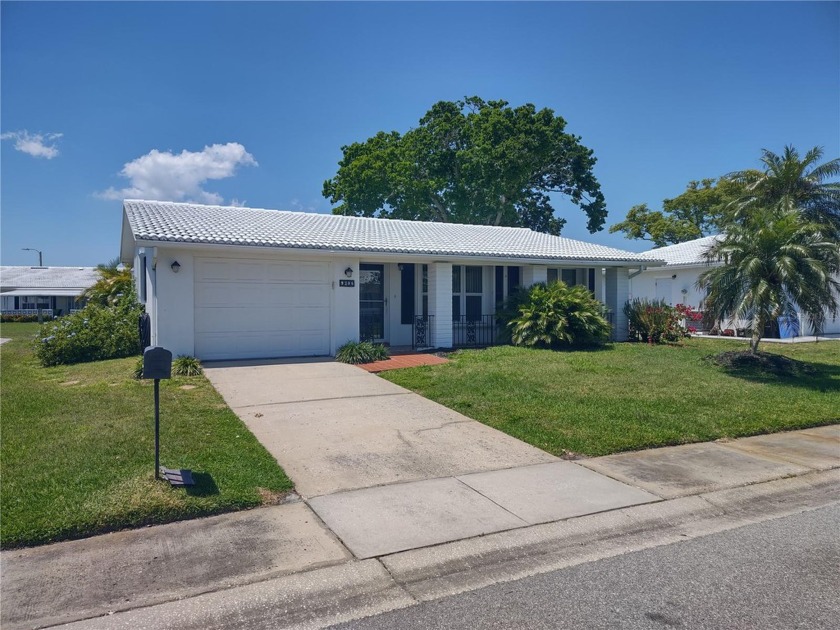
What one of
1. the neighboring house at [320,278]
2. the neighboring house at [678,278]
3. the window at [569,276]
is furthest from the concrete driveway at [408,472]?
the neighboring house at [678,278]

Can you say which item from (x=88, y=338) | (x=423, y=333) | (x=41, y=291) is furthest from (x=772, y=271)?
(x=41, y=291)

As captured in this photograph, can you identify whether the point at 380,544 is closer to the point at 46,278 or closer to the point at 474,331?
the point at 474,331

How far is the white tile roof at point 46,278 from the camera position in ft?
146

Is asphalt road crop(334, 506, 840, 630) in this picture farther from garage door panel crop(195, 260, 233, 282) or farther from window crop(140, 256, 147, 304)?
window crop(140, 256, 147, 304)

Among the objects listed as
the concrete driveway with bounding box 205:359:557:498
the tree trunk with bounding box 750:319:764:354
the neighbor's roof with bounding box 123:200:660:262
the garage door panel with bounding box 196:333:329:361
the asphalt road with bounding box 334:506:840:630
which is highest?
the neighbor's roof with bounding box 123:200:660:262

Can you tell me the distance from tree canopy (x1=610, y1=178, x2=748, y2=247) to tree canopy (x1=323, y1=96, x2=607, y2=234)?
7.31 m

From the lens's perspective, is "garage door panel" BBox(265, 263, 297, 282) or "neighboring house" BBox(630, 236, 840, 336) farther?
"neighboring house" BBox(630, 236, 840, 336)

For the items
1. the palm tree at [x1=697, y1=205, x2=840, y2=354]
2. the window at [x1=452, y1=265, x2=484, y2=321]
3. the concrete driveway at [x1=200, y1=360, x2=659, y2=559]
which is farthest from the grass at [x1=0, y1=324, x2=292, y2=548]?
the palm tree at [x1=697, y1=205, x2=840, y2=354]

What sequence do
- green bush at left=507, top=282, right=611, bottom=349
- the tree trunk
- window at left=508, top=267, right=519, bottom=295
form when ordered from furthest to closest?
window at left=508, top=267, right=519, bottom=295, green bush at left=507, top=282, right=611, bottom=349, the tree trunk

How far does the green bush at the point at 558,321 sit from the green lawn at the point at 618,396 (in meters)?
0.84

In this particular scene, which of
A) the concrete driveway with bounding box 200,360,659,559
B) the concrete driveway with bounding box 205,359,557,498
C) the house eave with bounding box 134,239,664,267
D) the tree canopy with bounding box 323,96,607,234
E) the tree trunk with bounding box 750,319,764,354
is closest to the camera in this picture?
the concrete driveway with bounding box 200,360,659,559

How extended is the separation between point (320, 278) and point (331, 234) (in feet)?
5.90

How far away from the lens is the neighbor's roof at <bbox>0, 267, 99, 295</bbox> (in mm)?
44500

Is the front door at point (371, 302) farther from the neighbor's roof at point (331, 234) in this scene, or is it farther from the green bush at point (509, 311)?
the green bush at point (509, 311)
